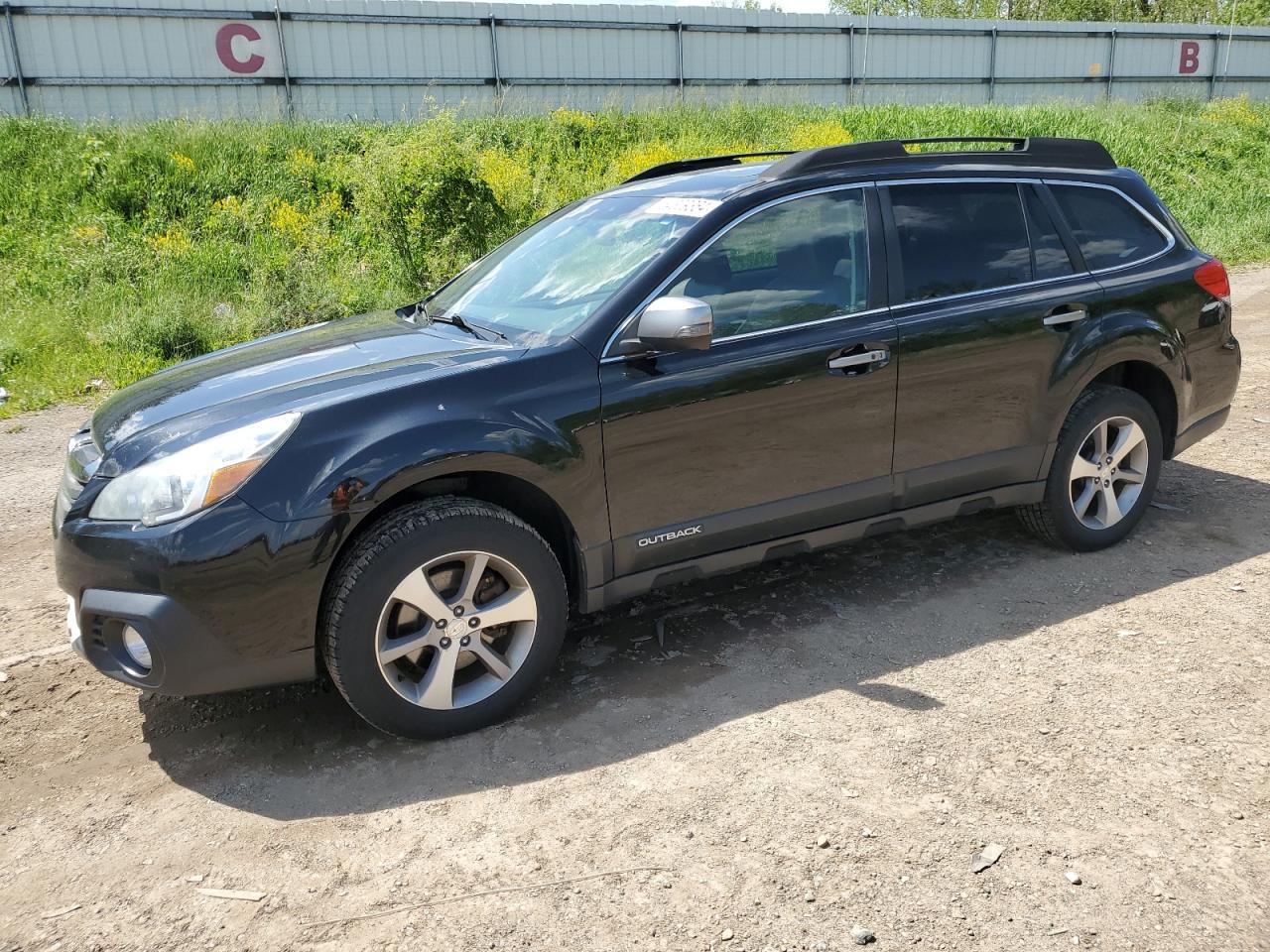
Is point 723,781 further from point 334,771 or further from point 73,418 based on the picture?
point 73,418

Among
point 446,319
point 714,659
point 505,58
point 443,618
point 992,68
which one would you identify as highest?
point 505,58

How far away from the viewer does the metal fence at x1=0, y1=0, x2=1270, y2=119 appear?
616 inches

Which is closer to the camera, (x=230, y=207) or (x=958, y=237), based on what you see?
(x=958, y=237)

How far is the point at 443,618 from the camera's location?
3387 millimetres

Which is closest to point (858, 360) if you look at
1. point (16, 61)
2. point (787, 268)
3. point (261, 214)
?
point (787, 268)

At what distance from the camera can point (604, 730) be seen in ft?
11.6

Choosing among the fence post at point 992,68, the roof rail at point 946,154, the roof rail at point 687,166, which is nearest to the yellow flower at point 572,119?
the fence post at point 992,68

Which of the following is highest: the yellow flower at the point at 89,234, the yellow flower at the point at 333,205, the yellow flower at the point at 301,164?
the yellow flower at the point at 301,164

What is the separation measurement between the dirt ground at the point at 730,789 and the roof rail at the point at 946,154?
1.75 meters

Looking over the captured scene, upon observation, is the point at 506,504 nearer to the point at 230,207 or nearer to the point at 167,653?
the point at 167,653

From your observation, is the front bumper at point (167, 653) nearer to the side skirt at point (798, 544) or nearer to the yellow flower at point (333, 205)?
the side skirt at point (798, 544)

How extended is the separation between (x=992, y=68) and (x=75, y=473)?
2528 cm

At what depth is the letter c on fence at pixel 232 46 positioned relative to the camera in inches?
649

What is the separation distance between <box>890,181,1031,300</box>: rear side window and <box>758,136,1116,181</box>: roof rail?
16 cm
